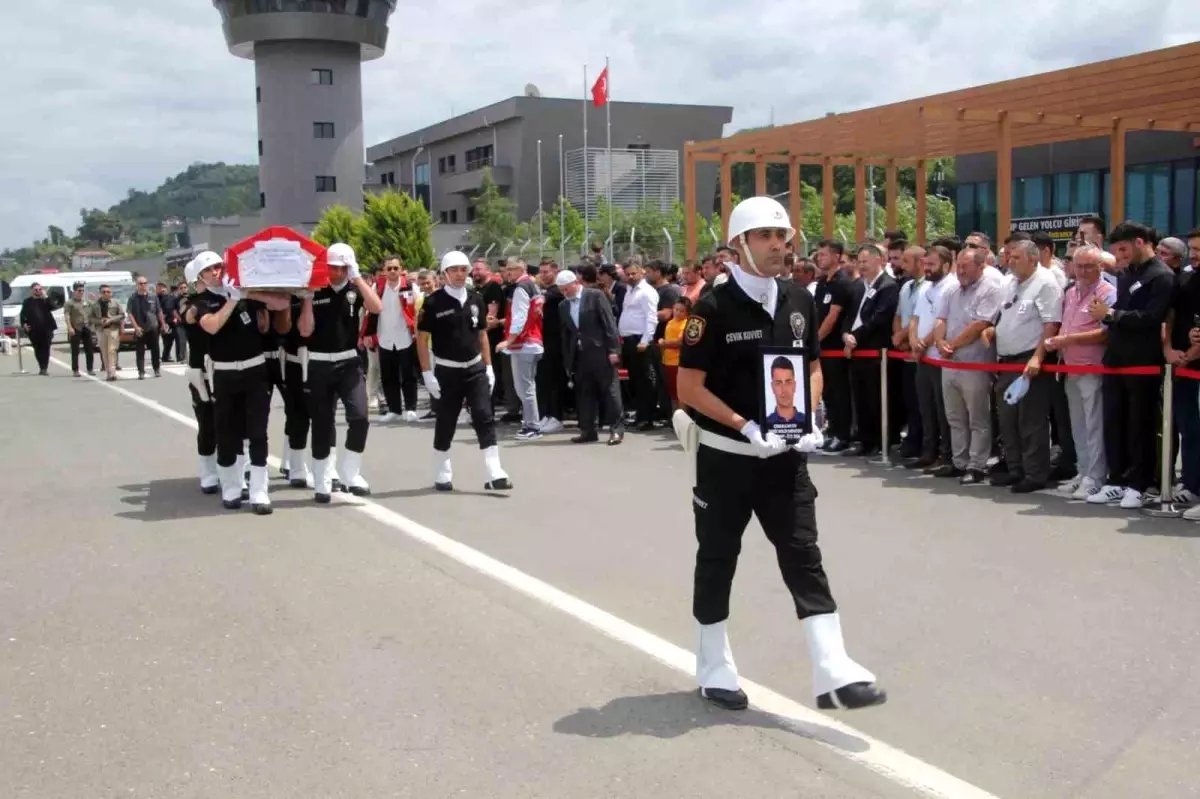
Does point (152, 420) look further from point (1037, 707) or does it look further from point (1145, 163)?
point (1145, 163)

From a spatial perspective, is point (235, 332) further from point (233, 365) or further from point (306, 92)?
point (306, 92)

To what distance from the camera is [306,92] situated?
222 feet

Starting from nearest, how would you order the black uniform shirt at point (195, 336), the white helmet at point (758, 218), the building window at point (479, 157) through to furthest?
the white helmet at point (758, 218), the black uniform shirt at point (195, 336), the building window at point (479, 157)

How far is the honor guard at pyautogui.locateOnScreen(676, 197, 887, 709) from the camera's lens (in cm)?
521

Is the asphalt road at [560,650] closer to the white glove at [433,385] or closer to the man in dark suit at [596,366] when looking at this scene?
the white glove at [433,385]

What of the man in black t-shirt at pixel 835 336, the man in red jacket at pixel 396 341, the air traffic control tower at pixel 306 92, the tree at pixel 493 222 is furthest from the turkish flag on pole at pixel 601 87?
the man in black t-shirt at pixel 835 336

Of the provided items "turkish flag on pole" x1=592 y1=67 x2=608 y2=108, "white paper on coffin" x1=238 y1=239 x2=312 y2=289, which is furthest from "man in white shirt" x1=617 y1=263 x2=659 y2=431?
"turkish flag on pole" x1=592 y1=67 x2=608 y2=108

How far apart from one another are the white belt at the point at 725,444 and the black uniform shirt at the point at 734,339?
23 mm

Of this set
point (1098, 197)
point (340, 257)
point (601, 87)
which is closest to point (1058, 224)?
point (1098, 197)

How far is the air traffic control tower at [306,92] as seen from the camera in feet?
219

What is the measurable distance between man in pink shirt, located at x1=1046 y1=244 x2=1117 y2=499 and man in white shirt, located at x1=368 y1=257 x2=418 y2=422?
29.4ft

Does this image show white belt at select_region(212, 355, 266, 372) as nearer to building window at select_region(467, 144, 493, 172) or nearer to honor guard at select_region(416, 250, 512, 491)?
honor guard at select_region(416, 250, 512, 491)

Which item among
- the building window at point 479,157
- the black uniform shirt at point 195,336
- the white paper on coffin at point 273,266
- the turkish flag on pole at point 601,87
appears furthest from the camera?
the building window at point 479,157

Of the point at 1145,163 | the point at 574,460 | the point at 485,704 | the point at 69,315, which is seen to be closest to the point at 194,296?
the point at 574,460
